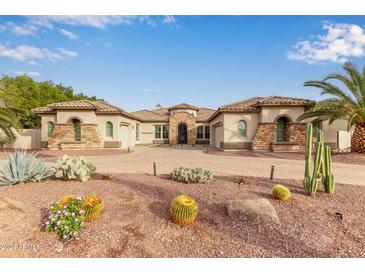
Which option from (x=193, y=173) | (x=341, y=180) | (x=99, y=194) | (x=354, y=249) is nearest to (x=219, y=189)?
(x=193, y=173)

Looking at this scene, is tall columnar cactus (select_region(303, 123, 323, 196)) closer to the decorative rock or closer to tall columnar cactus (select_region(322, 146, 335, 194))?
tall columnar cactus (select_region(322, 146, 335, 194))

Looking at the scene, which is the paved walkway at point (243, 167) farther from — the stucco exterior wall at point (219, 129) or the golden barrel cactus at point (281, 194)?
the stucco exterior wall at point (219, 129)

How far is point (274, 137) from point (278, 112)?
2.24 meters

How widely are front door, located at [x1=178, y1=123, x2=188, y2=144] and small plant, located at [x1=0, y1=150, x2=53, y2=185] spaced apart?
21201 millimetres

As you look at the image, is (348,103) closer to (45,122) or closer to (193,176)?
(193,176)

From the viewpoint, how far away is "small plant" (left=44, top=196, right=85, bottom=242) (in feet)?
10.5

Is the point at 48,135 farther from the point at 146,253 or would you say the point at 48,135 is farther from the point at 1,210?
the point at 146,253

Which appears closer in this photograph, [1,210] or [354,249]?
[354,249]

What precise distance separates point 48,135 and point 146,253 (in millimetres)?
20802

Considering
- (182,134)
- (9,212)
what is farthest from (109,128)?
(9,212)

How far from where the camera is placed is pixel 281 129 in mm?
16969

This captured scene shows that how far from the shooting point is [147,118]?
27.8 meters
